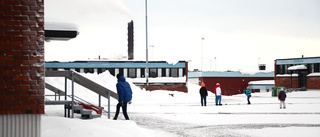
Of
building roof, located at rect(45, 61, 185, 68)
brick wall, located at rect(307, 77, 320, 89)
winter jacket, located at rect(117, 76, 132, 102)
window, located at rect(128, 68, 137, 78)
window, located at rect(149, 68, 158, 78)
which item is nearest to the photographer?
winter jacket, located at rect(117, 76, 132, 102)

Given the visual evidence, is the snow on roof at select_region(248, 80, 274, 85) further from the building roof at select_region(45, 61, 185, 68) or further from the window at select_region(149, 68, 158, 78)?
the window at select_region(149, 68, 158, 78)

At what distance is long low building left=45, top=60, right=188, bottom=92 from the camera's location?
58.1 m

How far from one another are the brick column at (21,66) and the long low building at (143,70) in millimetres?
50692

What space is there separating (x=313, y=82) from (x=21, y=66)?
64067 mm

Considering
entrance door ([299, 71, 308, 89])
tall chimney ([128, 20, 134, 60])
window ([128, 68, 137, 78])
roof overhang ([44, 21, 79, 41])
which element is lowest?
entrance door ([299, 71, 308, 89])

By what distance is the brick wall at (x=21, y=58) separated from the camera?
678 centimetres

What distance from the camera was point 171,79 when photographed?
194 ft

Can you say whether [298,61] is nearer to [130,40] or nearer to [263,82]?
[263,82]

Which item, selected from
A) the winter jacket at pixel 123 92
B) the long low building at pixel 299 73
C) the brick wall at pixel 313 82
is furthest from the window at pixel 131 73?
the winter jacket at pixel 123 92

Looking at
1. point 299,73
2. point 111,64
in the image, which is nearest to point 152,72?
point 111,64

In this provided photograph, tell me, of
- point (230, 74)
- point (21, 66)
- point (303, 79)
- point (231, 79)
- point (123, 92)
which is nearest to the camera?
point (21, 66)

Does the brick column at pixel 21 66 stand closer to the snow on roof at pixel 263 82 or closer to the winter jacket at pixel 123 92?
the winter jacket at pixel 123 92

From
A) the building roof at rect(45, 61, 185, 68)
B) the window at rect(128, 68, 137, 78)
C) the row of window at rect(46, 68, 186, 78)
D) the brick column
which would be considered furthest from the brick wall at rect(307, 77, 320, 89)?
the brick column

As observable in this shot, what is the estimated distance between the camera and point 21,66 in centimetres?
682
